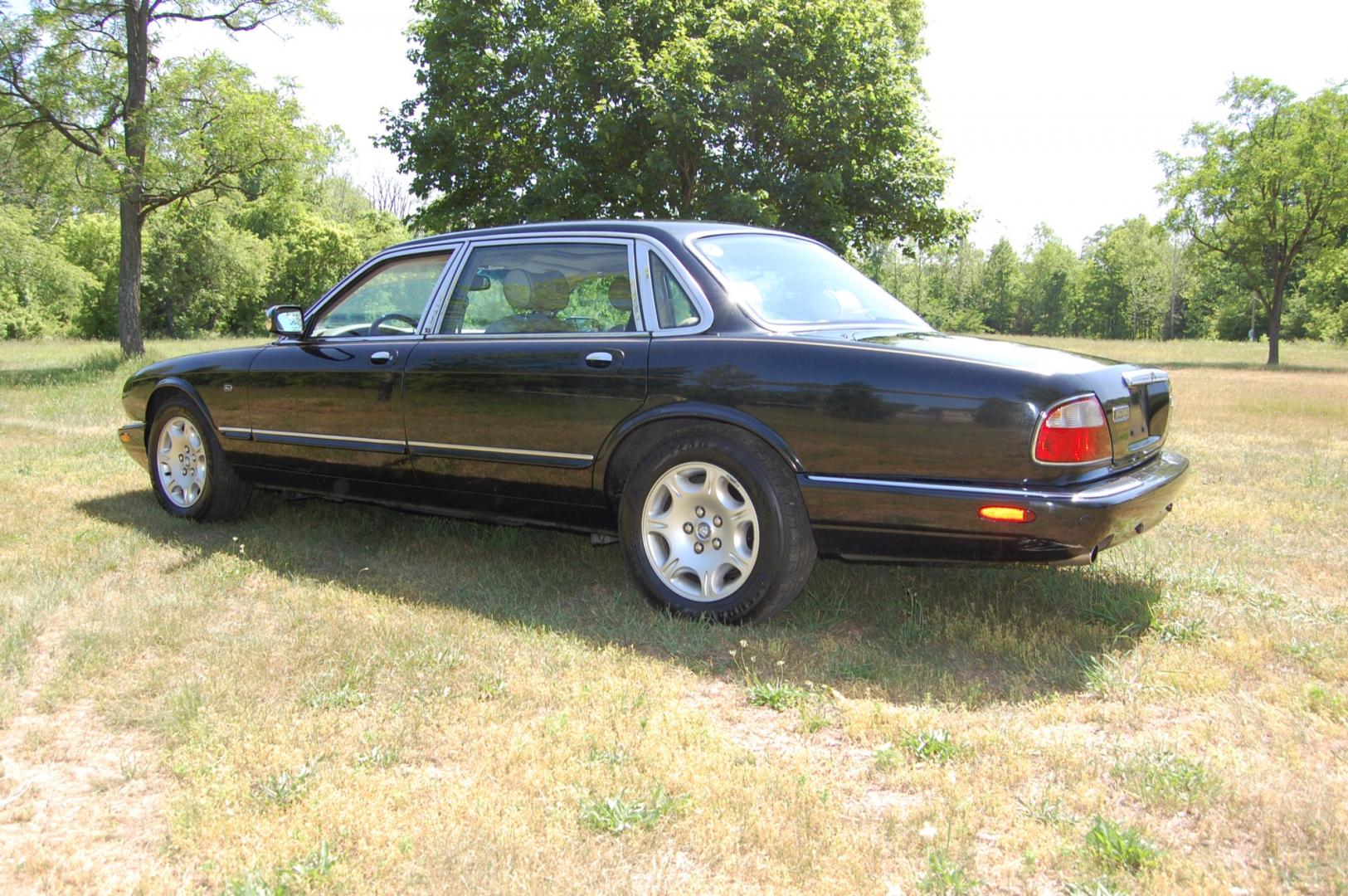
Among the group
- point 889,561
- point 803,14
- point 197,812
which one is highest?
point 803,14

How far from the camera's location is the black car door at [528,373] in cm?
422

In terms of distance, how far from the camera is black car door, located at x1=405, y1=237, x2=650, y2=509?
13.8 feet

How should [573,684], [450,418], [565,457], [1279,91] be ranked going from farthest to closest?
1. [1279,91]
2. [450,418]
3. [565,457]
4. [573,684]

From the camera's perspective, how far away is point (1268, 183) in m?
31.7

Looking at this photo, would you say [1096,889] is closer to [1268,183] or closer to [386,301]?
[386,301]

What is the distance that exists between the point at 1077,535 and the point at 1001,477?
32 centimetres

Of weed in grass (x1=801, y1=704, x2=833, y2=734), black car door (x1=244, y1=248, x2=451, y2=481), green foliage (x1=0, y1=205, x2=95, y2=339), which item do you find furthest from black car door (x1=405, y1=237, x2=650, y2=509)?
green foliage (x1=0, y1=205, x2=95, y2=339)

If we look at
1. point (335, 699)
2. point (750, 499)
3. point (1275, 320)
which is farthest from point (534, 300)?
point (1275, 320)

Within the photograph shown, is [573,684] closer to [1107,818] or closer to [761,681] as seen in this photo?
[761,681]

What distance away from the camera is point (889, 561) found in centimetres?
370

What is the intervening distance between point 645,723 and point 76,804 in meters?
1.55

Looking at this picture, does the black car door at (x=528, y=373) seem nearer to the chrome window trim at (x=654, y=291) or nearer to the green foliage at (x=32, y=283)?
the chrome window trim at (x=654, y=291)

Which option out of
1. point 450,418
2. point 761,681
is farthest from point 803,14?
point 761,681

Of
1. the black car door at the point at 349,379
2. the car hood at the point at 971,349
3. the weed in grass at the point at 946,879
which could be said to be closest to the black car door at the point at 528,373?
the black car door at the point at 349,379
